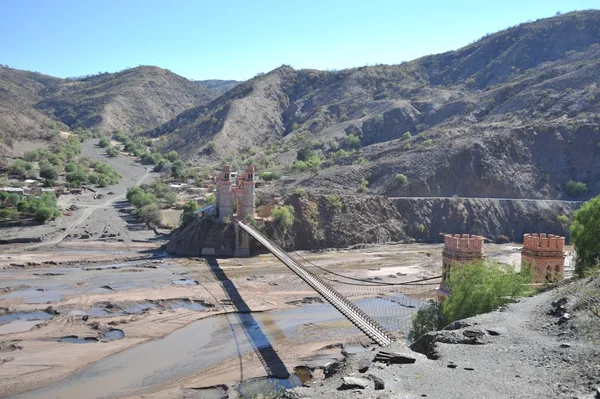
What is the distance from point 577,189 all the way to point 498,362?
53.3m

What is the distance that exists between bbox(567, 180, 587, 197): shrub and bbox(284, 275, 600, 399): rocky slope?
49.2 m

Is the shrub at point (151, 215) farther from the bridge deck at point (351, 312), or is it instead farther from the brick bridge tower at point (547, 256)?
the brick bridge tower at point (547, 256)

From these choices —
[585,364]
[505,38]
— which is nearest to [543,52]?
[505,38]

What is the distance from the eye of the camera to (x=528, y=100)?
3051 inches

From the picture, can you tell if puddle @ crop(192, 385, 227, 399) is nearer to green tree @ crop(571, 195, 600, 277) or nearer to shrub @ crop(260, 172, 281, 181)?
green tree @ crop(571, 195, 600, 277)

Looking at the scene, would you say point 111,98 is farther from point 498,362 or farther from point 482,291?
point 498,362

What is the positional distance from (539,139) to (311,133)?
138ft

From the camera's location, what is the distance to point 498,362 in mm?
10672

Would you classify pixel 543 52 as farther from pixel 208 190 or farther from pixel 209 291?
pixel 209 291

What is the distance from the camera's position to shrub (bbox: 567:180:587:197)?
57.8 m

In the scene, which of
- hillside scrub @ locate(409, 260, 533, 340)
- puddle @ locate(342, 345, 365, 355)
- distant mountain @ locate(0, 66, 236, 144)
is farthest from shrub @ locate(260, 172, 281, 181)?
distant mountain @ locate(0, 66, 236, 144)

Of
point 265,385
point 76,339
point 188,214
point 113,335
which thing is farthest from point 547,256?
point 188,214

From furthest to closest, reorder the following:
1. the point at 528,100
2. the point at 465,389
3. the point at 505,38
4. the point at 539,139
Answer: the point at 505,38 → the point at 528,100 → the point at 539,139 → the point at 465,389

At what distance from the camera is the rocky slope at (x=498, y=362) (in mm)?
9445
